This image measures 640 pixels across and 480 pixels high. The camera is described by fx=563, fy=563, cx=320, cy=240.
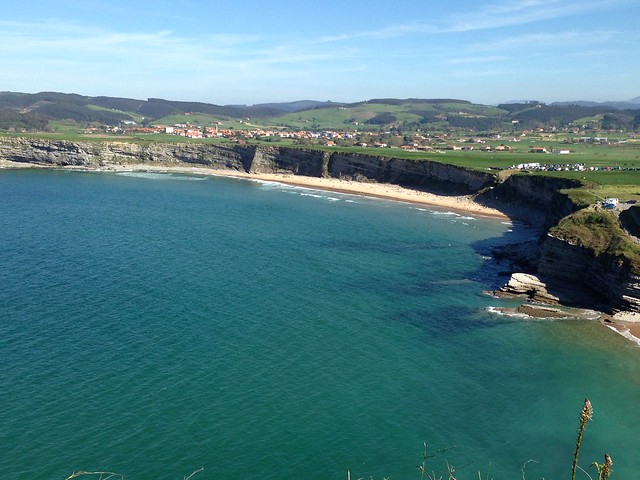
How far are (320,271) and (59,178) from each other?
7730 cm

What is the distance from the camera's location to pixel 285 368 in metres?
30.0

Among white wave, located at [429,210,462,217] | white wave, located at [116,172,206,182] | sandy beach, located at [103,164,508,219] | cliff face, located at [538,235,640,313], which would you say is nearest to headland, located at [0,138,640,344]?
cliff face, located at [538,235,640,313]

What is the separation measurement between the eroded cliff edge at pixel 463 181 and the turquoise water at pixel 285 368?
14.5 ft

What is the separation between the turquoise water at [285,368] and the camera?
904 inches

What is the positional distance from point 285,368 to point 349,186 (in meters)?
76.2

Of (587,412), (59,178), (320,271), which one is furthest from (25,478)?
(59,178)

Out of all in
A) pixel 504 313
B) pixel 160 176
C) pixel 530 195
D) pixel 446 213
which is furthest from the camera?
pixel 160 176

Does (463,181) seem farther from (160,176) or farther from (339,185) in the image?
(160,176)

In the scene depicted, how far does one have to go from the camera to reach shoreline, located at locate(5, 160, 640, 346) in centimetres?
8031

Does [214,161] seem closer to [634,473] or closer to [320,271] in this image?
[320,271]

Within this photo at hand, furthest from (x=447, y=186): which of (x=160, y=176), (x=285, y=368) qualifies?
(x=285, y=368)

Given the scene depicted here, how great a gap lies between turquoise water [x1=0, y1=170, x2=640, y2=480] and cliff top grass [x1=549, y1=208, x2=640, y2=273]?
232 inches

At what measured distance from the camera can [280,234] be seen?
64.0m

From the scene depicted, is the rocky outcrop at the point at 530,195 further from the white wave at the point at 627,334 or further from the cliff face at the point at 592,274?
the white wave at the point at 627,334
